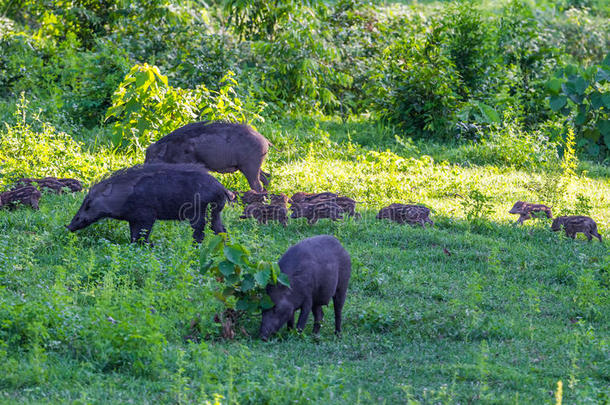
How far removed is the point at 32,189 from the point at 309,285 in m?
5.17

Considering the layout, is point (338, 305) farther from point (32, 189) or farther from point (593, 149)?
point (32, 189)

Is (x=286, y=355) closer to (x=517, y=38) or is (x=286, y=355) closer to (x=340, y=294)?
(x=340, y=294)

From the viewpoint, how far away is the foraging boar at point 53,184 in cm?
1104

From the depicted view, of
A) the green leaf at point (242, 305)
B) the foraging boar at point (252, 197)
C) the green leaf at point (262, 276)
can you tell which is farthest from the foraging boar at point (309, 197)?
the green leaf at point (262, 276)

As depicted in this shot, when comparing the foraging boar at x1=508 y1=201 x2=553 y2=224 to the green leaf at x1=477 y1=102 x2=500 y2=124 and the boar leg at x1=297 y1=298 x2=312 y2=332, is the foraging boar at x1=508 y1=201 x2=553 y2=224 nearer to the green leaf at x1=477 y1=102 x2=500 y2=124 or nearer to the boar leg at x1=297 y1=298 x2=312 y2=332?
the green leaf at x1=477 y1=102 x2=500 y2=124

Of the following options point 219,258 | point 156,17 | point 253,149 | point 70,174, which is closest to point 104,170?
point 70,174

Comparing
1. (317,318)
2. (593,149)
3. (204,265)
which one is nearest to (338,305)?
(317,318)

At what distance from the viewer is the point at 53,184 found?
11.1 metres

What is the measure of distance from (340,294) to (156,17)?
12.4 meters

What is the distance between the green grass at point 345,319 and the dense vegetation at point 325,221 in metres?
0.03

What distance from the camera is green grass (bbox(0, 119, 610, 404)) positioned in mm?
5672

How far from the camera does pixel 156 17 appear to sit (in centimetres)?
1798

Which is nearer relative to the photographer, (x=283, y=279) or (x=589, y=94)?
(x=283, y=279)

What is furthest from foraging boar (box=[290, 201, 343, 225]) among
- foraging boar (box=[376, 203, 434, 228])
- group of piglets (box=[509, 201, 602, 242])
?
group of piglets (box=[509, 201, 602, 242])
